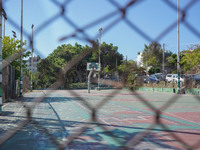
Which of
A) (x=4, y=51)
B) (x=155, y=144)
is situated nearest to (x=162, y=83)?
(x=4, y=51)

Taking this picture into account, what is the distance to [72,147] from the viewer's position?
321cm

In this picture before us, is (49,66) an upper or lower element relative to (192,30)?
lower

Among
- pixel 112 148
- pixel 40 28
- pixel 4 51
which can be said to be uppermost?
pixel 4 51

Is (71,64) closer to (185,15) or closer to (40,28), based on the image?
(40,28)

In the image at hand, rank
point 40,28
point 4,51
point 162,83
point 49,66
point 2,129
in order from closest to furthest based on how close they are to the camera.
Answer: point 40,28, point 49,66, point 2,129, point 4,51, point 162,83

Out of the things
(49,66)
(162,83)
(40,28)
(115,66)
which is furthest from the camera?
(162,83)

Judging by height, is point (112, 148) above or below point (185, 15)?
below

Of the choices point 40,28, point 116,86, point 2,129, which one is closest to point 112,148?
point 2,129

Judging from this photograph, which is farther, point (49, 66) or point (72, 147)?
point (72, 147)

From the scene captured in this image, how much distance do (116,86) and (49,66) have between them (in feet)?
0.94

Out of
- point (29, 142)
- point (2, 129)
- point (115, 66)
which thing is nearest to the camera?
point (115, 66)

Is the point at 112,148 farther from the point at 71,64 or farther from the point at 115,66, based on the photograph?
the point at 71,64

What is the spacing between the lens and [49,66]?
0.93m

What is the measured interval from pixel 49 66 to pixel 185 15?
598 mm
